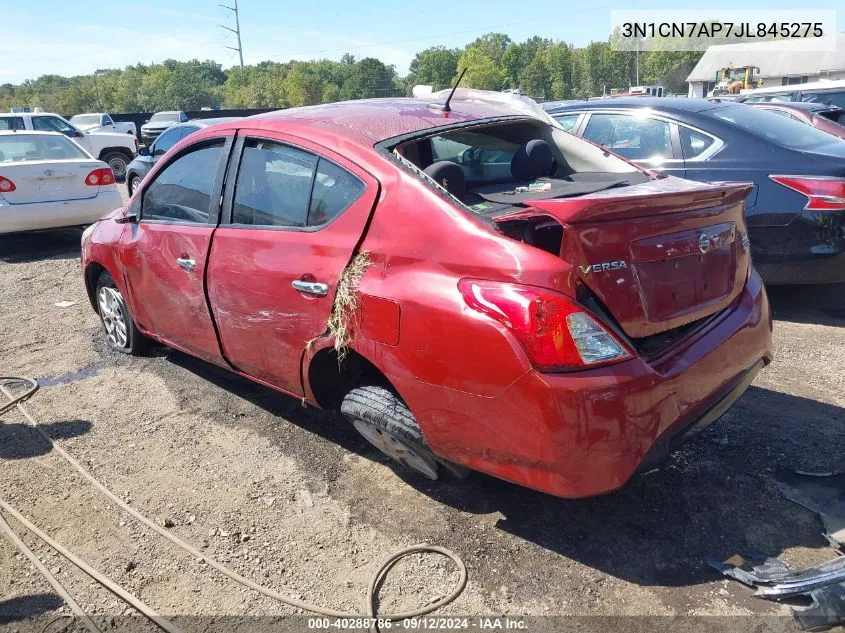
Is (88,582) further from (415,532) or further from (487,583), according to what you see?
(487,583)

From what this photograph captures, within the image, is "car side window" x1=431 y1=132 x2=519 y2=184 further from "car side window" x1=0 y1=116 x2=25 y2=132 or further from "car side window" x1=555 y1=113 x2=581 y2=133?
"car side window" x1=0 y1=116 x2=25 y2=132

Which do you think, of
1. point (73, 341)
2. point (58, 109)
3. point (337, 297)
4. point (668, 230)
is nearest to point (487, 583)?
point (337, 297)

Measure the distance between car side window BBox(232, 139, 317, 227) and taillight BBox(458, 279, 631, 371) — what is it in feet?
4.11

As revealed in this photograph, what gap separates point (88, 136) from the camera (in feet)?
59.2

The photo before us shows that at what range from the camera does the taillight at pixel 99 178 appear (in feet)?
30.0

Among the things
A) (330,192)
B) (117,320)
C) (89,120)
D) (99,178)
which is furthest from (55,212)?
(89,120)

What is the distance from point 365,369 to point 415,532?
2.45 ft

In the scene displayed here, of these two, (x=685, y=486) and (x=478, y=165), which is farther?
(x=478, y=165)

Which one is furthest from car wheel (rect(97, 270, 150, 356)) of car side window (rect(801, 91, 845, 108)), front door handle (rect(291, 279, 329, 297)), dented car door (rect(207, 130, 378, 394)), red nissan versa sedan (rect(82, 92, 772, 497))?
car side window (rect(801, 91, 845, 108))

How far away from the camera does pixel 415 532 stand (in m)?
2.91

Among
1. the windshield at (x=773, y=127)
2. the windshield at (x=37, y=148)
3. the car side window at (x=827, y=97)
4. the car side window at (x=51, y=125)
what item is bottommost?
the windshield at (x=773, y=127)

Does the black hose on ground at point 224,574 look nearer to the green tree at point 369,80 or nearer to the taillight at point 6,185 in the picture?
the taillight at point 6,185

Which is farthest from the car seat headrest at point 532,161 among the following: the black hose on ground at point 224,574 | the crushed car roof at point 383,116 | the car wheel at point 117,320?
the car wheel at point 117,320

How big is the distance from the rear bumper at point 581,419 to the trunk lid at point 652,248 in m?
0.18
